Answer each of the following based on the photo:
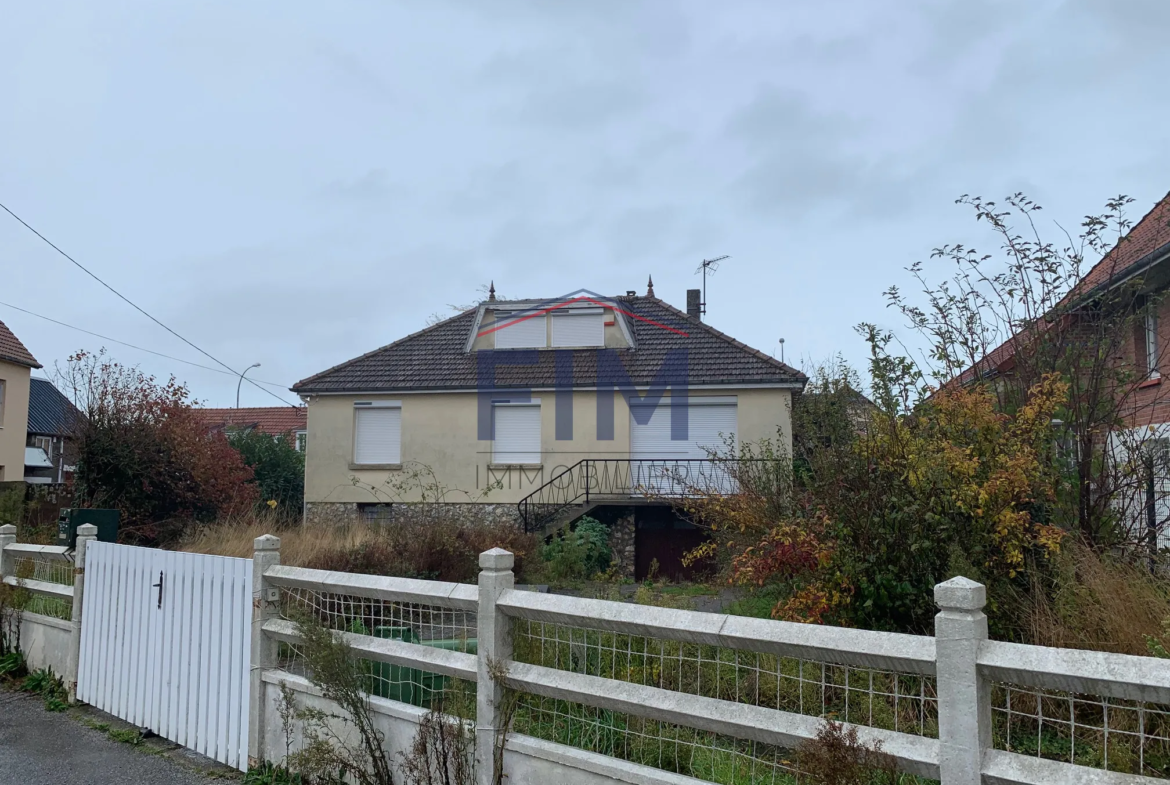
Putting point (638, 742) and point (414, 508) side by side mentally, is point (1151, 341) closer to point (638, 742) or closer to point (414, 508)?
point (638, 742)

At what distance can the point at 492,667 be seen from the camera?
4.06m

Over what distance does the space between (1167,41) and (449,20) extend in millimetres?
6529

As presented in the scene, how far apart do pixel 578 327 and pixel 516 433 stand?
298 cm

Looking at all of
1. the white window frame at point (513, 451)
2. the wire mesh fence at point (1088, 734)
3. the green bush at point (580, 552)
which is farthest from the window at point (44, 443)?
the wire mesh fence at point (1088, 734)

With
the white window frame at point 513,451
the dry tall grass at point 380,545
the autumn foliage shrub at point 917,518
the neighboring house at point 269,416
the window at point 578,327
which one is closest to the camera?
the autumn foliage shrub at point 917,518

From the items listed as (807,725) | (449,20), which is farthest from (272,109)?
(807,725)

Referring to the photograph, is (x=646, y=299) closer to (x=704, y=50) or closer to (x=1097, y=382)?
(x=704, y=50)

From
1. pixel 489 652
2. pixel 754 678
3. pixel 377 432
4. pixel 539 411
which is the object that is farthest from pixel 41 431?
pixel 489 652

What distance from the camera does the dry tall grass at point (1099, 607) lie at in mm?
4816

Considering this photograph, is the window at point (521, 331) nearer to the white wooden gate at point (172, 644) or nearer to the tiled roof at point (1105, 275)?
the tiled roof at point (1105, 275)

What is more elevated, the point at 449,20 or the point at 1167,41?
the point at 449,20

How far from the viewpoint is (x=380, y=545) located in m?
12.3

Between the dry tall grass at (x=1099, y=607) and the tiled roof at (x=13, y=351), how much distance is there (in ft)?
96.0

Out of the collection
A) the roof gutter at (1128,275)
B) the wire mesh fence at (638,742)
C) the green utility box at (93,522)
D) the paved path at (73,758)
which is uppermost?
the roof gutter at (1128,275)
